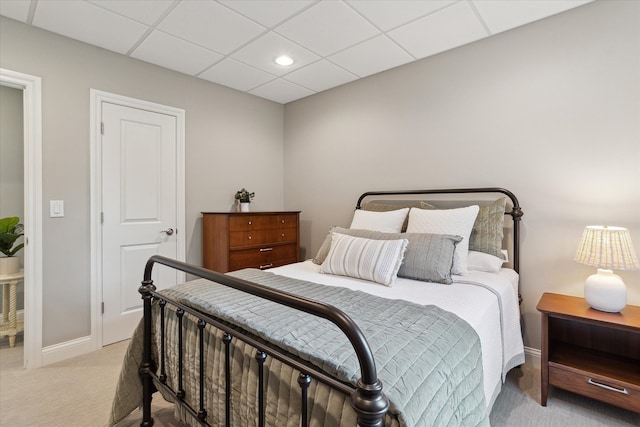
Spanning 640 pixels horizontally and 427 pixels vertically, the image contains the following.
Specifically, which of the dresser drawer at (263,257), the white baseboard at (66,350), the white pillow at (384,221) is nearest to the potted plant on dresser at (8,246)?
the white baseboard at (66,350)

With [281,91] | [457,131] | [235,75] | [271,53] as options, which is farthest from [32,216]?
[457,131]

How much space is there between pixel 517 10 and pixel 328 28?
4.18ft

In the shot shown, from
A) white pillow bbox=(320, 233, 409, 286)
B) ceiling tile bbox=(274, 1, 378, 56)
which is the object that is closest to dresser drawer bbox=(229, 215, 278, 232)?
white pillow bbox=(320, 233, 409, 286)

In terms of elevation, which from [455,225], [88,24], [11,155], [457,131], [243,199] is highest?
[88,24]

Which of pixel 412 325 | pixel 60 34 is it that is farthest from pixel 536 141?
pixel 60 34

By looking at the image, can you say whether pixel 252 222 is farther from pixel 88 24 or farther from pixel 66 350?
pixel 88 24

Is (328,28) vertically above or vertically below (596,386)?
above

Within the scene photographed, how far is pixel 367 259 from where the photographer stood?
6.78ft

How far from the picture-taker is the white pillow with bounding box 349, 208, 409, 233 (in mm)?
2570

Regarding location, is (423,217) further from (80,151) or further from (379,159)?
(80,151)

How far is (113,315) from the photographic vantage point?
8.93ft

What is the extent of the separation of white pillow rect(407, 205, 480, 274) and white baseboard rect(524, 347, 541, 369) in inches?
33.9

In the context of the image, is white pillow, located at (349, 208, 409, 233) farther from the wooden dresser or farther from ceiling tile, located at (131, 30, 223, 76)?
ceiling tile, located at (131, 30, 223, 76)

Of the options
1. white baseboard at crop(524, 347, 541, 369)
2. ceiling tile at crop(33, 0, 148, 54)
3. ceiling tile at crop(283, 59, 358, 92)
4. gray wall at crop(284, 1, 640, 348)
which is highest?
ceiling tile at crop(283, 59, 358, 92)
